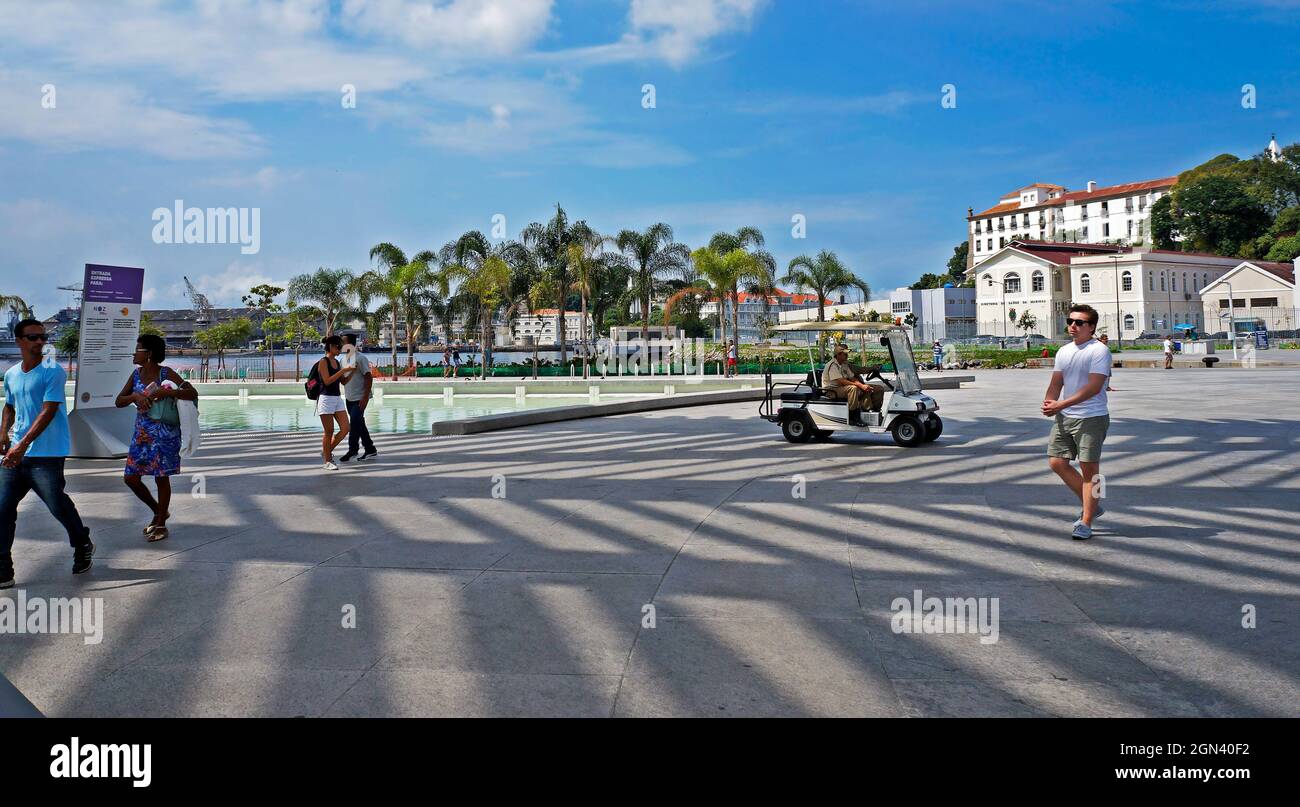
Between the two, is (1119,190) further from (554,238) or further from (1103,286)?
(554,238)

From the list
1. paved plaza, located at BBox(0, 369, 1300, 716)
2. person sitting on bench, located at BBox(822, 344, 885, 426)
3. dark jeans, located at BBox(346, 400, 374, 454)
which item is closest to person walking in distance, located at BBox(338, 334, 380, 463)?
dark jeans, located at BBox(346, 400, 374, 454)

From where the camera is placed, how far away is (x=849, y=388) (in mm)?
13320

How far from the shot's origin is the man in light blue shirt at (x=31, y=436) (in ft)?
19.3

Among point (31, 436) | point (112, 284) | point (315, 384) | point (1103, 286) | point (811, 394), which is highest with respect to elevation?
point (1103, 286)

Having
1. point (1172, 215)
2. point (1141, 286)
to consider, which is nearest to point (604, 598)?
point (1141, 286)

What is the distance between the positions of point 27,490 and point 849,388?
999 cm

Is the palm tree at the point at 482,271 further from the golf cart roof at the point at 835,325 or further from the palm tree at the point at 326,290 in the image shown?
the golf cart roof at the point at 835,325

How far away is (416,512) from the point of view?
8.47 metres

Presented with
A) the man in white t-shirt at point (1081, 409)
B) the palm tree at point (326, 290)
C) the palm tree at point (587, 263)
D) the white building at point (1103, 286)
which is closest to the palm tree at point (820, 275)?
the palm tree at point (587, 263)

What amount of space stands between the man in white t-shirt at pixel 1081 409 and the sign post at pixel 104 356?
38.0 feet

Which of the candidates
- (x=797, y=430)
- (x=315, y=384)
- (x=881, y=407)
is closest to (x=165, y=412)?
(x=315, y=384)

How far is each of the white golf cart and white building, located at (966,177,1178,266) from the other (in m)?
119

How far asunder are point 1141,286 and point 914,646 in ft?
A: 304
